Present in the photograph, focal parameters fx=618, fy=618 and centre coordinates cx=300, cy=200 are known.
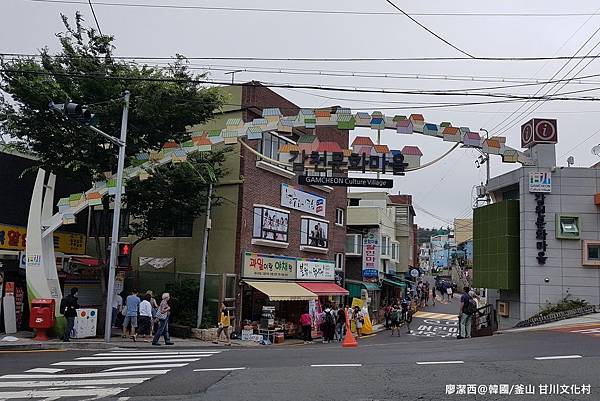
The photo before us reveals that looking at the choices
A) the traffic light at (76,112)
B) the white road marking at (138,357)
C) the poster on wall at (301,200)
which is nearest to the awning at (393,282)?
the poster on wall at (301,200)

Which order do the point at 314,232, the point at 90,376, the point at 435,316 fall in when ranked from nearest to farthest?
1. the point at 90,376
2. the point at 314,232
3. the point at 435,316

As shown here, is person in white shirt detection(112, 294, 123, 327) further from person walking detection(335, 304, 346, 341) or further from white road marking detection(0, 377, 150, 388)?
white road marking detection(0, 377, 150, 388)

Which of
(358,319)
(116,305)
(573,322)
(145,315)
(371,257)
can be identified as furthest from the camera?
(371,257)

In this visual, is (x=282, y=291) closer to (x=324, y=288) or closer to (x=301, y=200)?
Result: (x=324, y=288)

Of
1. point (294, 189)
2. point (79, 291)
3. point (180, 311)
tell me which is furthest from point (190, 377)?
point (294, 189)

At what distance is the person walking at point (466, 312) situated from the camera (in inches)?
859

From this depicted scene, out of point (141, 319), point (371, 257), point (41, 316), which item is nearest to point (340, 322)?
point (141, 319)

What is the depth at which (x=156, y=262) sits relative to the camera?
2706 centimetres

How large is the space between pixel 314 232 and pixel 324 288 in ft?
9.45

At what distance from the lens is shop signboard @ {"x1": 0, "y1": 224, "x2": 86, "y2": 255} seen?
22094mm

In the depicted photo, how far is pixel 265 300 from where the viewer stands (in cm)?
2795

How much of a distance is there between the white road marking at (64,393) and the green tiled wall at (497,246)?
808 inches

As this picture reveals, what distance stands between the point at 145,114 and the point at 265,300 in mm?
10888

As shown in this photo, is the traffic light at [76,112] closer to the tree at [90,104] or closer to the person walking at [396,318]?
the tree at [90,104]
